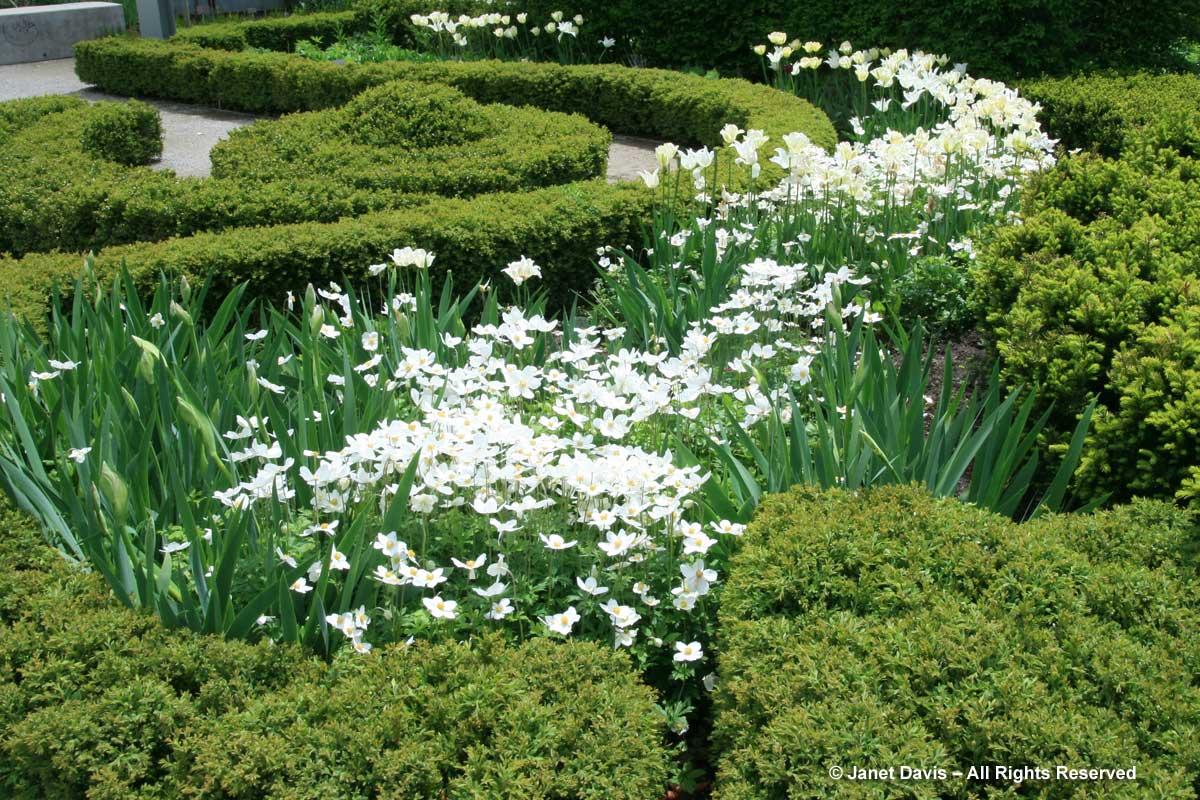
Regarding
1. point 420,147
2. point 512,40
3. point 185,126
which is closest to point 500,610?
point 420,147

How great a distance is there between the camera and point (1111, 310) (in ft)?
12.3

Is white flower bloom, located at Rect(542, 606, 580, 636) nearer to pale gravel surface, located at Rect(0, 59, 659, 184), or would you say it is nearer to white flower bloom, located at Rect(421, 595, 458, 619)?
white flower bloom, located at Rect(421, 595, 458, 619)

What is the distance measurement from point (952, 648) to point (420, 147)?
698 centimetres

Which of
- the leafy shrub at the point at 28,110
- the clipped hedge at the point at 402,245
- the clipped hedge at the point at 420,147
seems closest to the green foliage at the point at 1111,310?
the clipped hedge at the point at 402,245

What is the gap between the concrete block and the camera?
1714cm

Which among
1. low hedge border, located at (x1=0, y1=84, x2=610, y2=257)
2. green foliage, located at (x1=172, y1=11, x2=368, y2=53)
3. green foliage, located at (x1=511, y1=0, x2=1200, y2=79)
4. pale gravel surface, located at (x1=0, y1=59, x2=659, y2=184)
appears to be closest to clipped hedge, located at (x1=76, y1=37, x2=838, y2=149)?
pale gravel surface, located at (x1=0, y1=59, x2=659, y2=184)

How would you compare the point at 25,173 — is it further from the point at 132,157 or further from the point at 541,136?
the point at 541,136

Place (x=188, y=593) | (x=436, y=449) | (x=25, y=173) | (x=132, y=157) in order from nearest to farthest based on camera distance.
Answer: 1. (x=188, y=593)
2. (x=436, y=449)
3. (x=25, y=173)
4. (x=132, y=157)

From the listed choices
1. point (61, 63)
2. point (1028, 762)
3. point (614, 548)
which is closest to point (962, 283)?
point (614, 548)

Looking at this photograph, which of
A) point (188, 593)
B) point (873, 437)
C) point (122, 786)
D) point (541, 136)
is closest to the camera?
point (122, 786)

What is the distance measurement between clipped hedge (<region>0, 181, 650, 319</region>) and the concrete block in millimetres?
13582

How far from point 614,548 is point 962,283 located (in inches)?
117

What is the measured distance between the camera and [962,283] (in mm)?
4961

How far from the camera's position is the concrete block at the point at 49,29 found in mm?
17141
